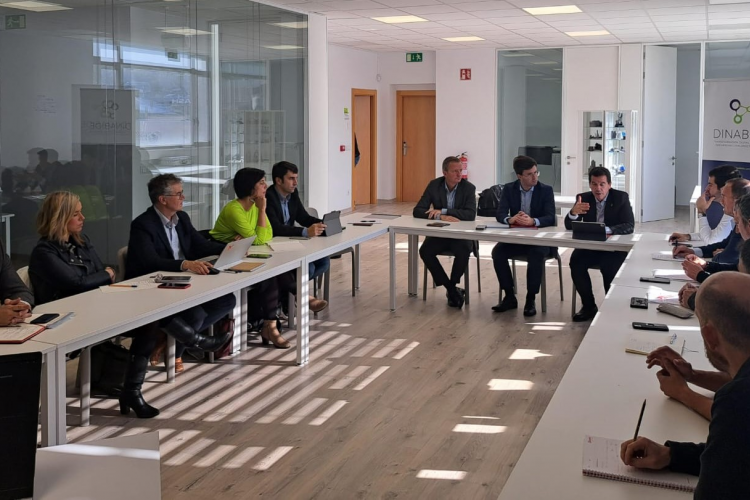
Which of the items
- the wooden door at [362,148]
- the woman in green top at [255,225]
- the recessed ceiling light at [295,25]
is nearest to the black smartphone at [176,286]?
the woman in green top at [255,225]

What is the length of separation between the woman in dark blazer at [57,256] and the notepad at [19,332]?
38.3 inches

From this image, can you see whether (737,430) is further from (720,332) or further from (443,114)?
(443,114)

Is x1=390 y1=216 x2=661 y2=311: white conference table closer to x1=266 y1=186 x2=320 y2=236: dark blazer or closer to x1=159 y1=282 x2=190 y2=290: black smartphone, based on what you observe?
x1=266 y1=186 x2=320 y2=236: dark blazer

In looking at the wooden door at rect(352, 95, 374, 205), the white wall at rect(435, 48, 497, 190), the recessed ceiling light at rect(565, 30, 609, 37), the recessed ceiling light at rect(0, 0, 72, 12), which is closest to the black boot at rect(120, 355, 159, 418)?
the recessed ceiling light at rect(0, 0, 72, 12)

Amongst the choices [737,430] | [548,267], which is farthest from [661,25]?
[737,430]

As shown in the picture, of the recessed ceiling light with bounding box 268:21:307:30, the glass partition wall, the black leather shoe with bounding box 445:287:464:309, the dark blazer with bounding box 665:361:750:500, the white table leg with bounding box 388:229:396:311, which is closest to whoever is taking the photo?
the dark blazer with bounding box 665:361:750:500

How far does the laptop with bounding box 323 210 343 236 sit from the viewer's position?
6.46 meters

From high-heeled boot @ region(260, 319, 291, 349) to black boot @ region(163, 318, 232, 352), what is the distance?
26.8 inches

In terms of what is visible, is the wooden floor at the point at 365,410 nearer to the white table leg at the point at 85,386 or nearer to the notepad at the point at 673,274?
the white table leg at the point at 85,386

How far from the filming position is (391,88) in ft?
51.2

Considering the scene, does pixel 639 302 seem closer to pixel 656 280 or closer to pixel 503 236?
pixel 656 280

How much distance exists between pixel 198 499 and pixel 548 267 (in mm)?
6559

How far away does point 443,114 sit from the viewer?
14891 millimetres

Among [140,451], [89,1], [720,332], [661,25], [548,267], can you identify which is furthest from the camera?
[661,25]
